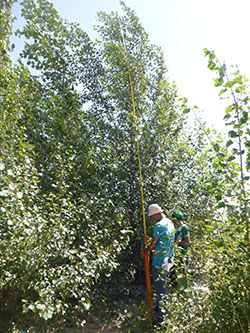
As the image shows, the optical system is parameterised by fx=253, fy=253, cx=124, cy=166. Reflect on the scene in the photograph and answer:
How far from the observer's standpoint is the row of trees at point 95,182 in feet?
8.05

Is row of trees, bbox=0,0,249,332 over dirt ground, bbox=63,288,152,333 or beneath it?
over

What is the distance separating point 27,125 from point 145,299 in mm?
4348

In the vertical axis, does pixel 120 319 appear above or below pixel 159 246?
below

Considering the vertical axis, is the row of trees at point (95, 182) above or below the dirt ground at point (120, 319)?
above

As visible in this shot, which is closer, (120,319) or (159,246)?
(159,246)

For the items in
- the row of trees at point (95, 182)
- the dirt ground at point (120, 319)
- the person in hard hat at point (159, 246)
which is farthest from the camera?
the dirt ground at point (120, 319)

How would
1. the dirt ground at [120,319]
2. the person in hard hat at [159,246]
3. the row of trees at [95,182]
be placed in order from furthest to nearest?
the dirt ground at [120,319], the person in hard hat at [159,246], the row of trees at [95,182]

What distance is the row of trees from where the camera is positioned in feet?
8.05

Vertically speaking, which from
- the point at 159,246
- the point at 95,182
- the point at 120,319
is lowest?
the point at 120,319

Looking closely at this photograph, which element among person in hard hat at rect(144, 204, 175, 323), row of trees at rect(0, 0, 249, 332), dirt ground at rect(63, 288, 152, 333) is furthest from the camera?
dirt ground at rect(63, 288, 152, 333)

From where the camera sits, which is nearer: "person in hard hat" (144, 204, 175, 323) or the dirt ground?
"person in hard hat" (144, 204, 175, 323)

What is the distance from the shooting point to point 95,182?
194 inches

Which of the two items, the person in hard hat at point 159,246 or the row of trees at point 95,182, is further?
the person in hard hat at point 159,246

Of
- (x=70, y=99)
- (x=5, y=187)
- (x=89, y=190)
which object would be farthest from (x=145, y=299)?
(x=70, y=99)
